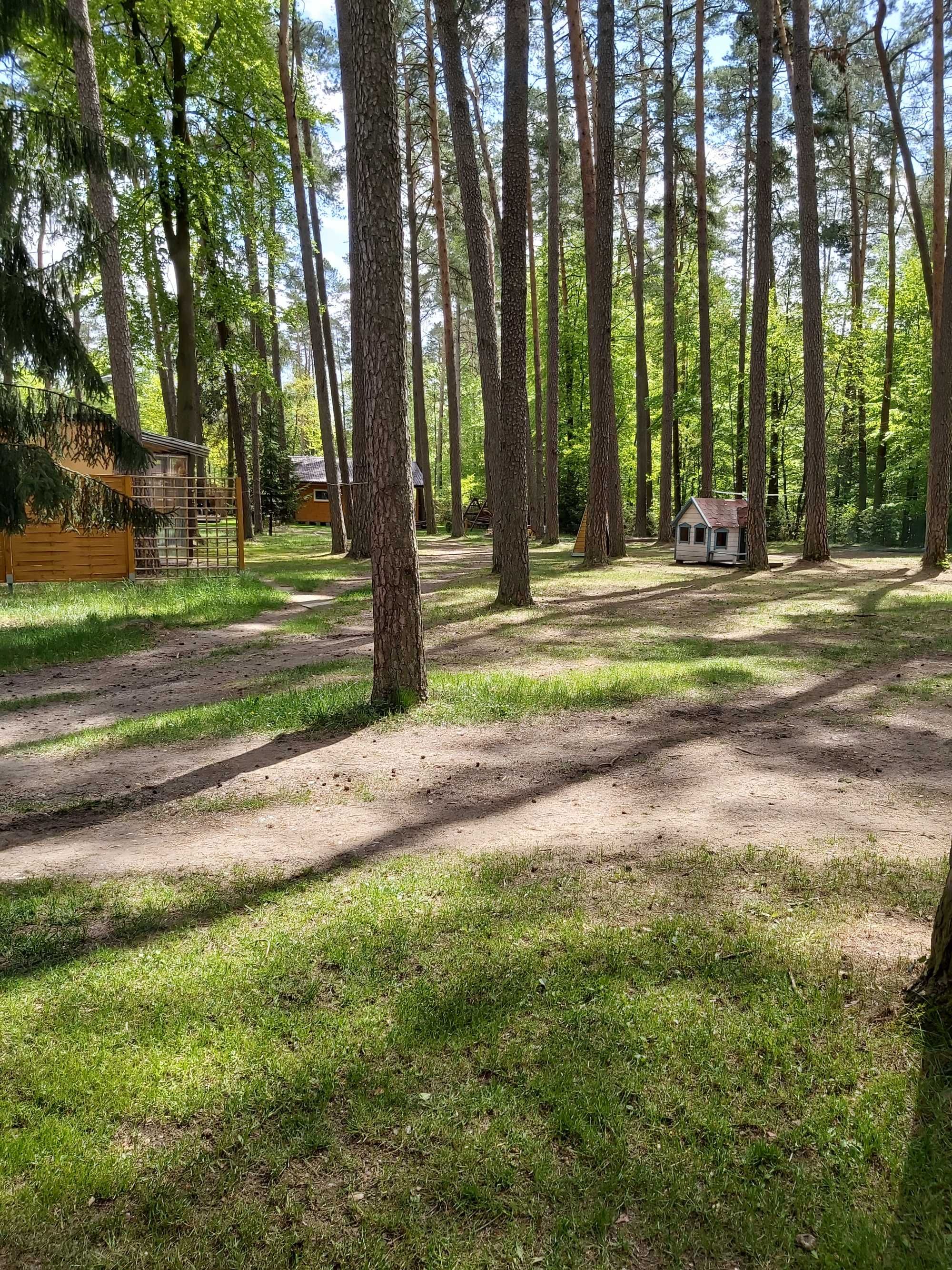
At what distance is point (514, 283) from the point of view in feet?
39.0

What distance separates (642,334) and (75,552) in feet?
66.5

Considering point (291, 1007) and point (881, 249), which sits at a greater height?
point (881, 249)

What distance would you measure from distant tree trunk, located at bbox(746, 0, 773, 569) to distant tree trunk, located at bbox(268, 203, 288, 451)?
13501 mm

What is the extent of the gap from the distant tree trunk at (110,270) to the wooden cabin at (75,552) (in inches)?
37.7

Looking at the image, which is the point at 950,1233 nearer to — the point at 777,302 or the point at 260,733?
the point at 260,733

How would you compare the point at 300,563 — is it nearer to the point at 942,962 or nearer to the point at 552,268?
the point at 552,268

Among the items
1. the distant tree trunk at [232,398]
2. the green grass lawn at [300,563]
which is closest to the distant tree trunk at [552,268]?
the green grass lawn at [300,563]

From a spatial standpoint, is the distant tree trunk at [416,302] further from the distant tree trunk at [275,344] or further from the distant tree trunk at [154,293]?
the distant tree trunk at [154,293]

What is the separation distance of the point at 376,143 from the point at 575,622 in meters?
6.62

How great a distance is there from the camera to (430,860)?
441 cm

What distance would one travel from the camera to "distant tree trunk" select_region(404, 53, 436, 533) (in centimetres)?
2391

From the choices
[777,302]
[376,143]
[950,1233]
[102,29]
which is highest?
[102,29]

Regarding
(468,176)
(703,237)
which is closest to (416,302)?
(703,237)

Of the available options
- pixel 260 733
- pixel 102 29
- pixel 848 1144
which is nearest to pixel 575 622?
pixel 260 733
